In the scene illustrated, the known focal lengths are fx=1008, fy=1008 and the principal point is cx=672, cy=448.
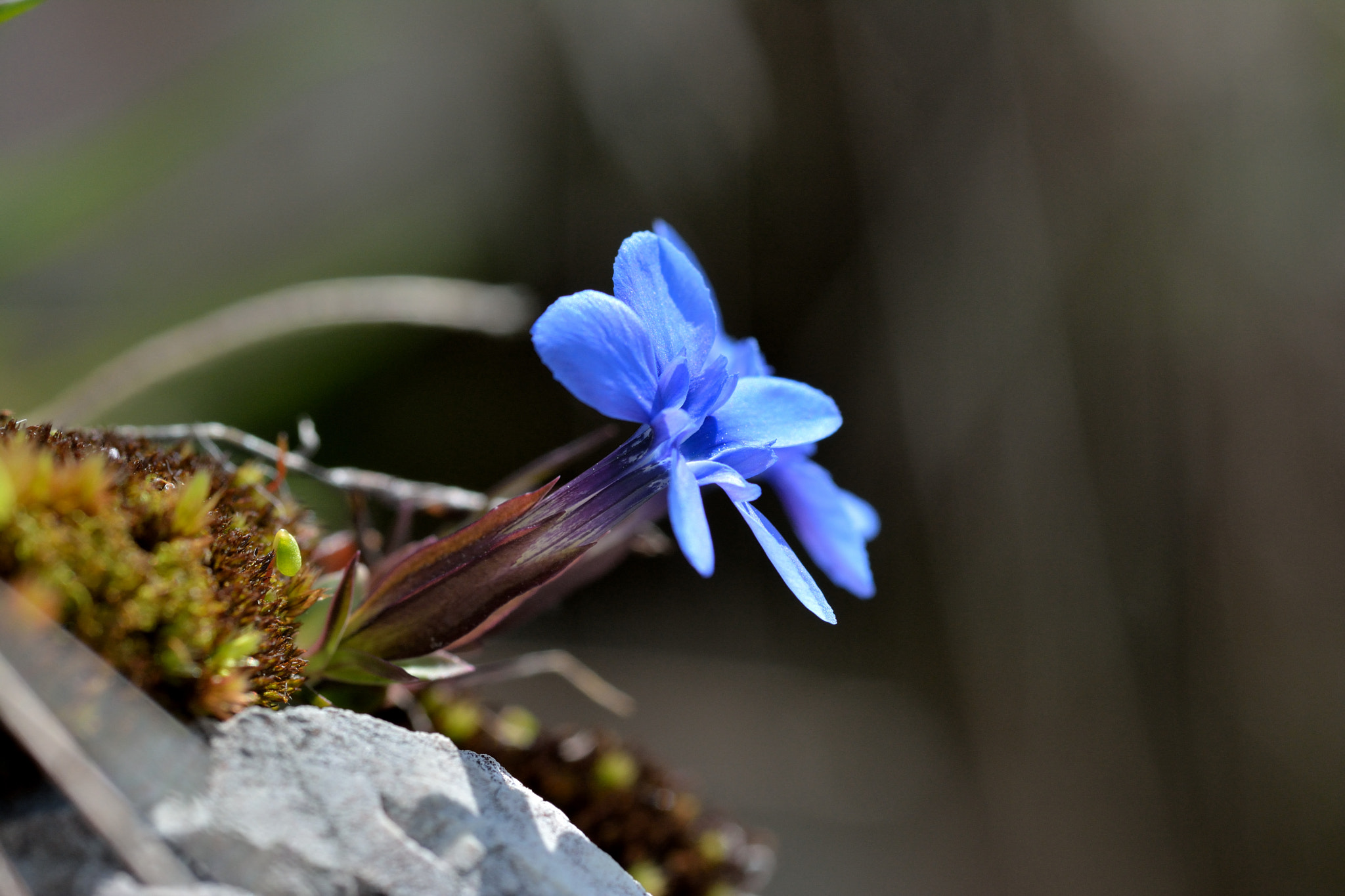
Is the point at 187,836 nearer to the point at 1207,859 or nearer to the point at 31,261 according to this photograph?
the point at 31,261

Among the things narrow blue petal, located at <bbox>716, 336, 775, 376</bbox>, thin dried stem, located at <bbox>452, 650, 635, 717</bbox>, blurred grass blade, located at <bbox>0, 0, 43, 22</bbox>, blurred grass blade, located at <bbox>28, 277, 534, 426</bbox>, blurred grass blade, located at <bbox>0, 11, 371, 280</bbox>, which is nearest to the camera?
blurred grass blade, located at <bbox>0, 0, 43, 22</bbox>

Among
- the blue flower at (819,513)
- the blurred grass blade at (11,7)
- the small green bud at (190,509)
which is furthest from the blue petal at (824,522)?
the blurred grass blade at (11,7)

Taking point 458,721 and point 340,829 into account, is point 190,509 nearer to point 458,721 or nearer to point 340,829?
point 340,829

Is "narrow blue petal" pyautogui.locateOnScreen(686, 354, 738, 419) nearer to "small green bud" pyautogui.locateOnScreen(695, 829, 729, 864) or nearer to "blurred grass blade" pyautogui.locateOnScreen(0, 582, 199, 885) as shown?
"blurred grass blade" pyautogui.locateOnScreen(0, 582, 199, 885)

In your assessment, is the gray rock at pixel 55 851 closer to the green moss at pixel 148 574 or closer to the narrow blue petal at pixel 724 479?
the green moss at pixel 148 574

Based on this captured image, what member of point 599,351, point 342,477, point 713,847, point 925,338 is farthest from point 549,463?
point 925,338

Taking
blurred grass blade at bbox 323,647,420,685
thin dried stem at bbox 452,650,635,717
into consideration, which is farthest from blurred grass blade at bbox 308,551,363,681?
thin dried stem at bbox 452,650,635,717
